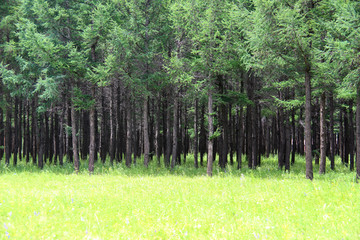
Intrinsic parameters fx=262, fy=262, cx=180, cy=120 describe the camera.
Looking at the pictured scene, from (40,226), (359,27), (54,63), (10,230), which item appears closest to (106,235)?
(40,226)

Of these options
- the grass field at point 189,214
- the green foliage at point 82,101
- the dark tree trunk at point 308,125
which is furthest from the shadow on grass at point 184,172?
the grass field at point 189,214

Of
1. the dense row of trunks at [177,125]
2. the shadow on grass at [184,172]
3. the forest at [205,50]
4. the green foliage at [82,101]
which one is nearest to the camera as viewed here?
the forest at [205,50]

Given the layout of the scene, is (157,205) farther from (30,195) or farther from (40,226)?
(30,195)

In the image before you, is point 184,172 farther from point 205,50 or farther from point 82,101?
point 82,101

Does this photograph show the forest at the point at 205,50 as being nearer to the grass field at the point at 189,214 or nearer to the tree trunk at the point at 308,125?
the tree trunk at the point at 308,125

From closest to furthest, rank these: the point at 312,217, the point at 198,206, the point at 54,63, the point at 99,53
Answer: the point at 312,217 < the point at 198,206 < the point at 54,63 < the point at 99,53

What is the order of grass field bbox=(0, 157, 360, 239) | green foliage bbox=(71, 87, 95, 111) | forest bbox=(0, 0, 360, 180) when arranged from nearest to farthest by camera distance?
grass field bbox=(0, 157, 360, 239)
forest bbox=(0, 0, 360, 180)
green foliage bbox=(71, 87, 95, 111)

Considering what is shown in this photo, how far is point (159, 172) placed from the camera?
16.7 metres

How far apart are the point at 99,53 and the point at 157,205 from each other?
15.9 m

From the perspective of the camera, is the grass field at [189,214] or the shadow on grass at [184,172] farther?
the shadow on grass at [184,172]

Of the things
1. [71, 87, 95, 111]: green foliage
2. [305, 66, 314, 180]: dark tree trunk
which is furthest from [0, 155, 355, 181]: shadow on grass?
[71, 87, 95, 111]: green foliage

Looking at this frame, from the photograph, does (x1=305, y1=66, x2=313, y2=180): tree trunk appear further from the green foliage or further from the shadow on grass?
the green foliage

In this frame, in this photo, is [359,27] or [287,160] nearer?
[359,27]

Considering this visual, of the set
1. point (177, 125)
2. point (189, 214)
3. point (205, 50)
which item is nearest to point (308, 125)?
point (205, 50)
